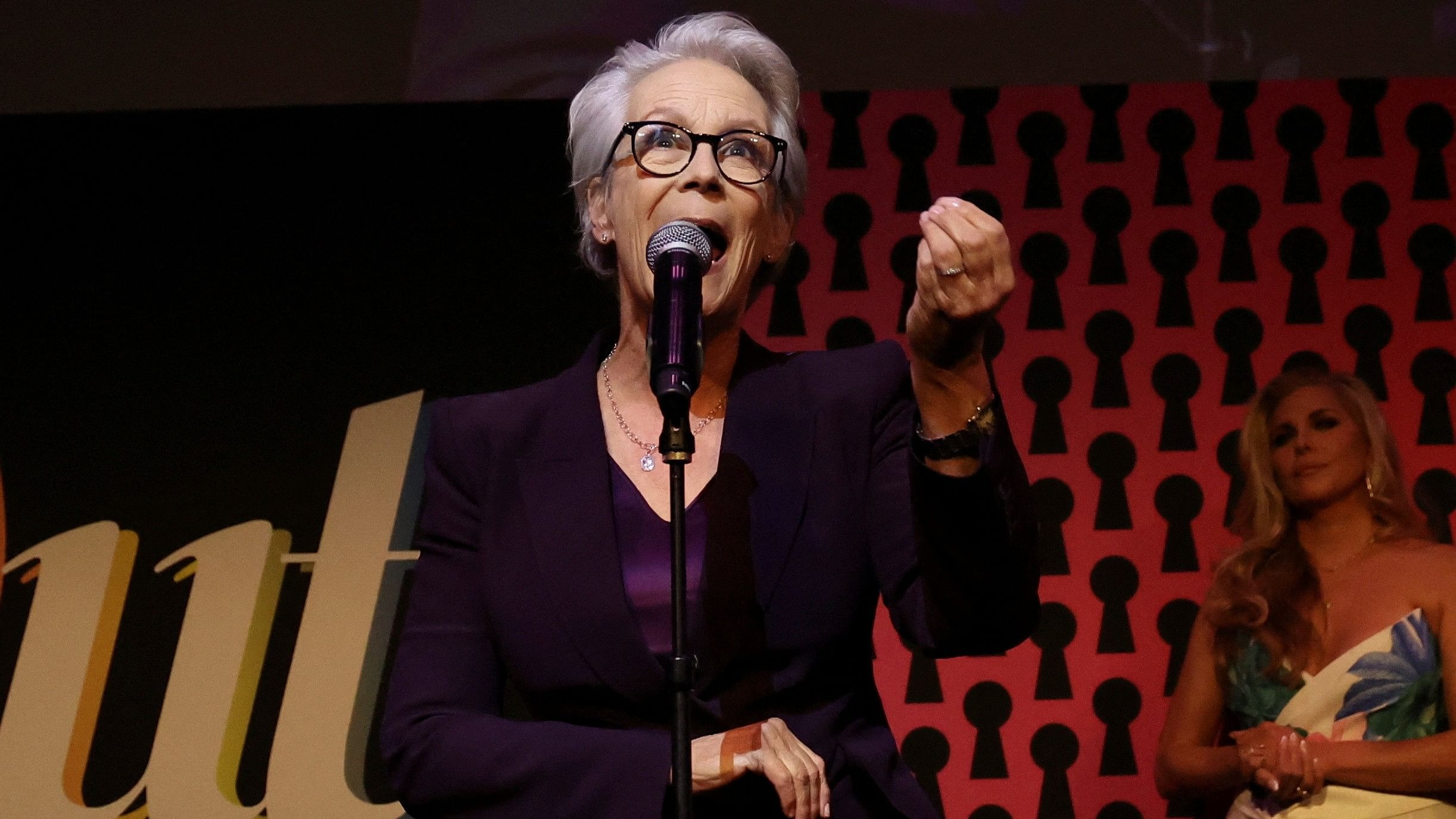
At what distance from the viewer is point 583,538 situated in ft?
4.70

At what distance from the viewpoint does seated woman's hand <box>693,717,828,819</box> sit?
1.18 meters

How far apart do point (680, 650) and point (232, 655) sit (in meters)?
2.66

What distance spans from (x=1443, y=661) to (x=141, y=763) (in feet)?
9.64

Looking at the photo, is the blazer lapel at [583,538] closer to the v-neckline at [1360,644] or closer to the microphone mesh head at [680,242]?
the microphone mesh head at [680,242]

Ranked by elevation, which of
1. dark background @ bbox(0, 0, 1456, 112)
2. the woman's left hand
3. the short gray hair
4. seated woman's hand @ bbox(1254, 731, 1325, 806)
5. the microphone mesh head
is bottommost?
seated woman's hand @ bbox(1254, 731, 1325, 806)

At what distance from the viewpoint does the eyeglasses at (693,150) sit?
153 cm

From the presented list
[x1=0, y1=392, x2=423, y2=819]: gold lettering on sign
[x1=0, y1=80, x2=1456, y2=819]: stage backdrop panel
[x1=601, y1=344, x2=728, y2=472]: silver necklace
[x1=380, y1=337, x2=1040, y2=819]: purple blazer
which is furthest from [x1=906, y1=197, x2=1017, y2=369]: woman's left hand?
[x1=0, y1=392, x2=423, y2=819]: gold lettering on sign

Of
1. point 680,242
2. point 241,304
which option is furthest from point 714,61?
point 241,304

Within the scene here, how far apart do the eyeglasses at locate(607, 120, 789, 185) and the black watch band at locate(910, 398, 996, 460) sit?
0.42 metres

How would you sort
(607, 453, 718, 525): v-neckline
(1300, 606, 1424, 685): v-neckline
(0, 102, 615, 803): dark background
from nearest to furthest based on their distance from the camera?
(607, 453, 718, 525): v-neckline → (1300, 606, 1424, 685): v-neckline → (0, 102, 615, 803): dark background

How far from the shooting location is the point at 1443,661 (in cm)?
277

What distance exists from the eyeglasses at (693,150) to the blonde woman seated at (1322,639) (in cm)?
183

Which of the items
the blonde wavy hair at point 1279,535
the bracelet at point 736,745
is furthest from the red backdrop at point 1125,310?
the bracelet at point 736,745

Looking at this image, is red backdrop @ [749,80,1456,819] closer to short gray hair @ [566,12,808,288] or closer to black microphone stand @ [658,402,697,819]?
short gray hair @ [566,12,808,288]
